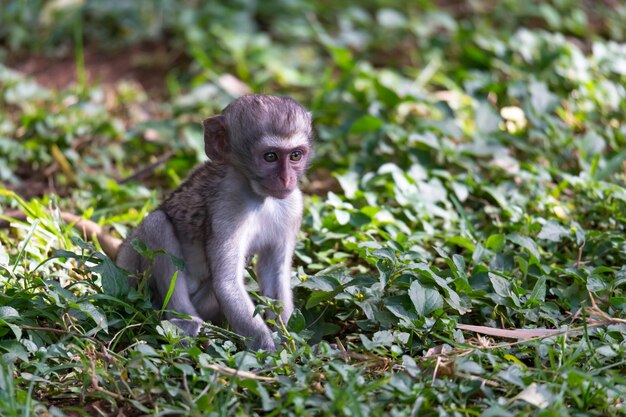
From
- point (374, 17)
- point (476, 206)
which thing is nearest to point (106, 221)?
point (476, 206)

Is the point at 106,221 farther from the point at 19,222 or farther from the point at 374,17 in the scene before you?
the point at 374,17

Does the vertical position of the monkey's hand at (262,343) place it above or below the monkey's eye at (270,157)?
below

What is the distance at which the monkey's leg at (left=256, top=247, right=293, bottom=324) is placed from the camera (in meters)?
5.61

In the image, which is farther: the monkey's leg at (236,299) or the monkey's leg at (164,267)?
the monkey's leg at (164,267)

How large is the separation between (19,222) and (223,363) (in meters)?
2.26

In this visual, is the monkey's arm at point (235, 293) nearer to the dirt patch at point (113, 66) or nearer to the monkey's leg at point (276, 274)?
the monkey's leg at point (276, 274)

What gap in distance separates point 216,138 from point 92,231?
142cm

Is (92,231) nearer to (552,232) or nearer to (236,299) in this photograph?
(236,299)

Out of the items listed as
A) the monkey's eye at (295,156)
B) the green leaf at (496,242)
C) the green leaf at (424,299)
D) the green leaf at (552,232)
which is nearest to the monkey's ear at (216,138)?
the monkey's eye at (295,156)

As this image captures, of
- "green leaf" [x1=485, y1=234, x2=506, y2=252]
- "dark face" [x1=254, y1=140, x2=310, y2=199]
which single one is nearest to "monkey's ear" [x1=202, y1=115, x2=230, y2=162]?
"dark face" [x1=254, y1=140, x2=310, y2=199]

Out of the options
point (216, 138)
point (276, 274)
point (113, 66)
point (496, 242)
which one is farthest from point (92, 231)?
point (113, 66)

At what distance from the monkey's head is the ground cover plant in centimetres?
65

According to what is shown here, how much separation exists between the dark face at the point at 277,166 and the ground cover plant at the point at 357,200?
59 cm

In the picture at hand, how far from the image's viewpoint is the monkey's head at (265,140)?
5.36 meters
